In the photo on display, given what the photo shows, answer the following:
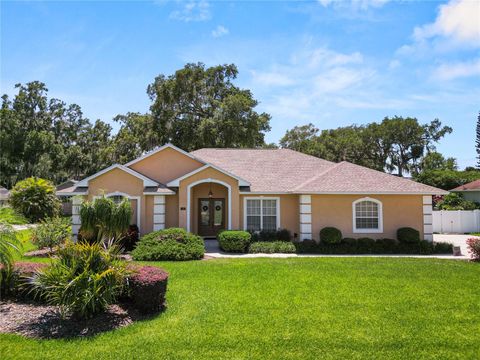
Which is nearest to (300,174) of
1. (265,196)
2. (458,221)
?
(265,196)

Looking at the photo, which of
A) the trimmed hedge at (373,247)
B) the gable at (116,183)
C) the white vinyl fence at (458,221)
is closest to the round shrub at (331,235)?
the trimmed hedge at (373,247)

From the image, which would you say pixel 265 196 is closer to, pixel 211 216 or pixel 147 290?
pixel 211 216

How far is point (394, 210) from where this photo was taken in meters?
18.1

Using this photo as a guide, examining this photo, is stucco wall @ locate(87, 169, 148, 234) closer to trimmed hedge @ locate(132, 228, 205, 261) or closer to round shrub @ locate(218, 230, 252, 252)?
trimmed hedge @ locate(132, 228, 205, 261)

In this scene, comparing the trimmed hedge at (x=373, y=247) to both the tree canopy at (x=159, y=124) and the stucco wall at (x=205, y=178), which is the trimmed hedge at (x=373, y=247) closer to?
the stucco wall at (x=205, y=178)

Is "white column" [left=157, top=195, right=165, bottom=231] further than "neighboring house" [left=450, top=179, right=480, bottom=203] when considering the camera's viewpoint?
No

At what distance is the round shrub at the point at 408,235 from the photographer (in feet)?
56.3

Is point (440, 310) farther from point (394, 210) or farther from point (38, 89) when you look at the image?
point (38, 89)

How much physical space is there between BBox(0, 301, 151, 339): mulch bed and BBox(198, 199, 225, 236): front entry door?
1282cm

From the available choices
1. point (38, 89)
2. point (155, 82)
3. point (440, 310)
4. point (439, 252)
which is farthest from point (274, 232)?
point (38, 89)

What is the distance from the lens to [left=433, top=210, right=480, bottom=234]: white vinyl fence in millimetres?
25547

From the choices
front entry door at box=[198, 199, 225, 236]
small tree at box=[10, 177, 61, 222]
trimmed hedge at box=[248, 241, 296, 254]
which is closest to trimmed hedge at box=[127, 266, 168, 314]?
trimmed hedge at box=[248, 241, 296, 254]

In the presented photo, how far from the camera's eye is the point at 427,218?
58.9 ft

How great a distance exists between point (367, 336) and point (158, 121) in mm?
33256
